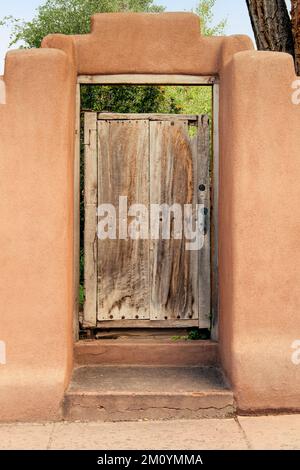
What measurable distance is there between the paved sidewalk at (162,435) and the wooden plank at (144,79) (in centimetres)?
262

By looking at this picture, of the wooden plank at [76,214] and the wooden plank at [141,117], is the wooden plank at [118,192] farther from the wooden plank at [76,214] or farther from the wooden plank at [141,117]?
the wooden plank at [76,214]

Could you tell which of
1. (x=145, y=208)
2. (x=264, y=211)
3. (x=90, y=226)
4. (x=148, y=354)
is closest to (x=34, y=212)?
(x=90, y=226)

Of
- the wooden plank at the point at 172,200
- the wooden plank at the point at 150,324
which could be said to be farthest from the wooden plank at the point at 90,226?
the wooden plank at the point at 172,200

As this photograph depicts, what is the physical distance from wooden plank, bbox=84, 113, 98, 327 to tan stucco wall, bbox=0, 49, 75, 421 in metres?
0.88

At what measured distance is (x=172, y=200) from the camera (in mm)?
5301

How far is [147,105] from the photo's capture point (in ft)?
30.7

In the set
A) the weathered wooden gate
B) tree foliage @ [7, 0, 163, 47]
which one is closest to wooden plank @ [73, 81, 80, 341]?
the weathered wooden gate

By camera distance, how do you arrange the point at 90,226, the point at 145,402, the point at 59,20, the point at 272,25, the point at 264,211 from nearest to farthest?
the point at 145,402
the point at 264,211
the point at 90,226
the point at 272,25
the point at 59,20

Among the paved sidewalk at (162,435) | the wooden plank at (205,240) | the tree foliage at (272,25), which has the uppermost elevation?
the tree foliage at (272,25)

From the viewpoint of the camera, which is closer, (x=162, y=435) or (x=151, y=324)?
(x=162, y=435)

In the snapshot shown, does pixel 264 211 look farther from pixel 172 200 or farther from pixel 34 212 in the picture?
pixel 34 212

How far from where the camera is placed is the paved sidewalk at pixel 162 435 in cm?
379

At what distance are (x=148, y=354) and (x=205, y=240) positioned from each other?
1.08m

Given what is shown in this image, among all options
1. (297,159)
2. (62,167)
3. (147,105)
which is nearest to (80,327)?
(62,167)
